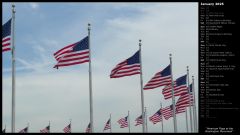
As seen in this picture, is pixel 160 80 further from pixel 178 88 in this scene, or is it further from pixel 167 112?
pixel 167 112

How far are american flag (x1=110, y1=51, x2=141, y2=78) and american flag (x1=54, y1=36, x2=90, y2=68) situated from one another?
178 cm

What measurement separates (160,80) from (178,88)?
513 cm

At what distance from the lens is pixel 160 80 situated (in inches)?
1384

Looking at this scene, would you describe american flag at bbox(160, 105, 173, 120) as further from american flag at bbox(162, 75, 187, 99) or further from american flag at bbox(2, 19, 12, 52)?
american flag at bbox(2, 19, 12, 52)

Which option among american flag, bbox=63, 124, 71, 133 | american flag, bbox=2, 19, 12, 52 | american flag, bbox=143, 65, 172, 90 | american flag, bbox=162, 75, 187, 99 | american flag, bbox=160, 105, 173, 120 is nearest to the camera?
american flag, bbox=2, 19, 12, 52

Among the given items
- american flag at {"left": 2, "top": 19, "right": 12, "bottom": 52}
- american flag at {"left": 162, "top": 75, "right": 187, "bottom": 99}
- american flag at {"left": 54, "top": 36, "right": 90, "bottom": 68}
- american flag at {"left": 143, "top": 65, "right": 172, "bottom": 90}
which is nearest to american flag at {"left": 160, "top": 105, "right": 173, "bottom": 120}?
american flag at {"left": 162, "top": 75, "right": 187, "bottom": 99}

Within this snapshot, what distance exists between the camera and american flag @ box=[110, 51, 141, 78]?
1241 inches

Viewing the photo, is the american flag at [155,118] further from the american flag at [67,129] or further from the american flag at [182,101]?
the american flag at [67,129]

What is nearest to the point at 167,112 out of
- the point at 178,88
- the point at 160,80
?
the point at 178,88

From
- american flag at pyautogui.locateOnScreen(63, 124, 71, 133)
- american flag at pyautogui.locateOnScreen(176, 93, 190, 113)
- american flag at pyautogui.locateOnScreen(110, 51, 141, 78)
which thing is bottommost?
american flag at pyautogui.locateOnScreen(63, 124, 71, 133)

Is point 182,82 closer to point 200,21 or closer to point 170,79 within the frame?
point 170,79

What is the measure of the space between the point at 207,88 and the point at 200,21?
257cm

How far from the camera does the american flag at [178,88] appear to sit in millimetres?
38269

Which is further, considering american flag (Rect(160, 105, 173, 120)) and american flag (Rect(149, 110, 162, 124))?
american flag (Rect(149, 110, 162, 124))
